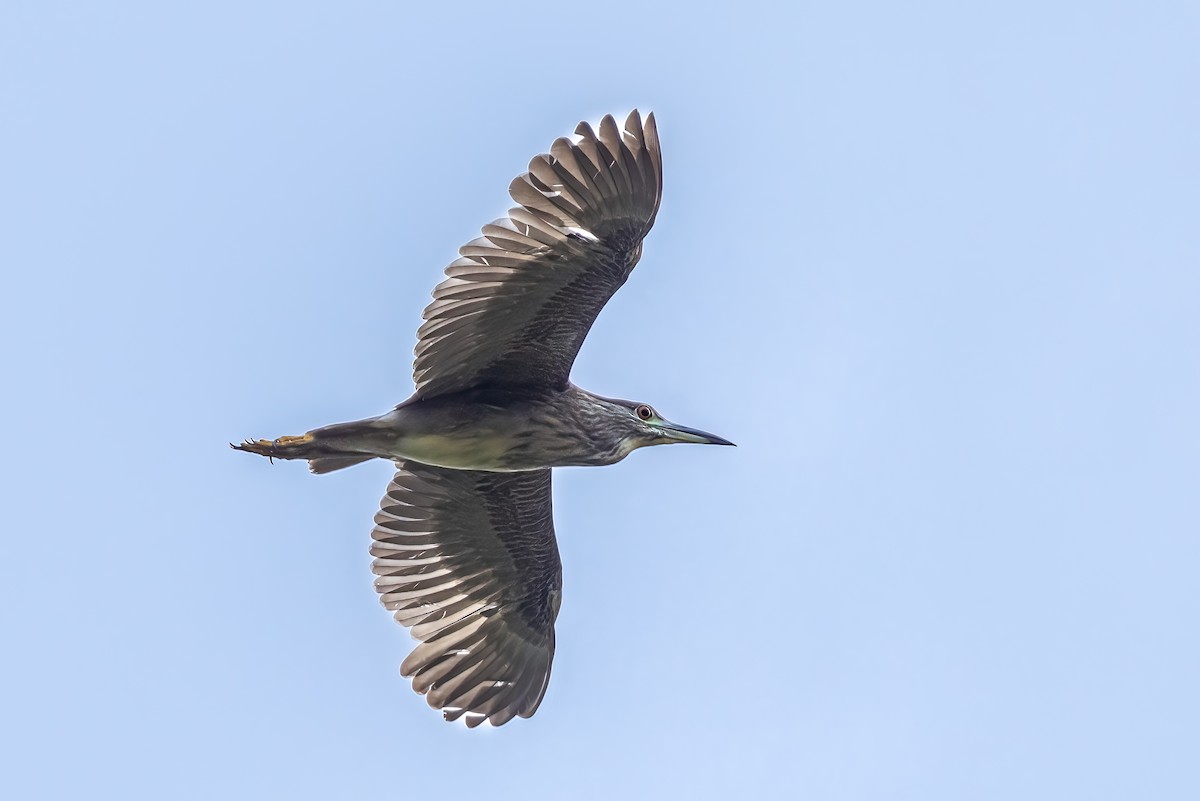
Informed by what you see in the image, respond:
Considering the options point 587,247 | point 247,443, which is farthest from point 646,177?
point 247,443

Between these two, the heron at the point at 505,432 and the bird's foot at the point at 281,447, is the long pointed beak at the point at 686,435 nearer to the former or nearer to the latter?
the heron at the point at 505,432

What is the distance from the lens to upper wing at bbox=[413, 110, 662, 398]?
11.7 meters

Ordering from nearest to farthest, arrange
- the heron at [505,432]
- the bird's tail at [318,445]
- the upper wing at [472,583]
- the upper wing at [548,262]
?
the upper wing at [548,262]
the heron at [505,432]
the bird's tail at [318,445]
the upper wing at [472,583]

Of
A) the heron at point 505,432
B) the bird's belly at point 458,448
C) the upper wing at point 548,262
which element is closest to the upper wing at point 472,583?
the heron at point 505,432

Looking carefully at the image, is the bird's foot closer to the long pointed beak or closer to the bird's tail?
the bird's tail

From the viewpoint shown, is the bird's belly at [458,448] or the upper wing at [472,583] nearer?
the bird's belly at [458,448]

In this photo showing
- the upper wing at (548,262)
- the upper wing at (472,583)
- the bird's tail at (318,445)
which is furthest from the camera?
the upper wing at (472,583)

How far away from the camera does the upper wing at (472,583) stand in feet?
45.3

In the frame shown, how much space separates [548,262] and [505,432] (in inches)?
56.0

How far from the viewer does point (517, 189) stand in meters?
11.7

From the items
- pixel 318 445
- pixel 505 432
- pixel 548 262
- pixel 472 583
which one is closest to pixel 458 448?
pixel 505 432

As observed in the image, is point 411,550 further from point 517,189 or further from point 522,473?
point 517,189

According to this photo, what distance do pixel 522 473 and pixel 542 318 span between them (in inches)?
70.7

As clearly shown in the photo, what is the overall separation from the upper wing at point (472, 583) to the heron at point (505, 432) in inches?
0.5
